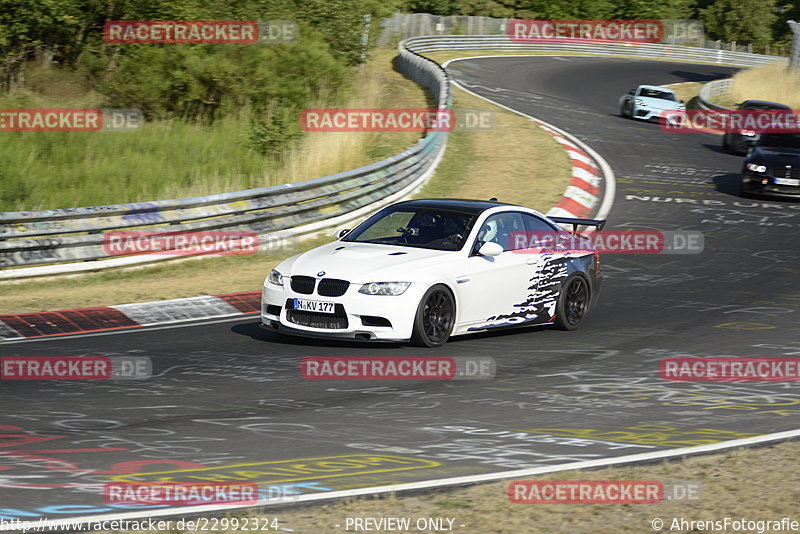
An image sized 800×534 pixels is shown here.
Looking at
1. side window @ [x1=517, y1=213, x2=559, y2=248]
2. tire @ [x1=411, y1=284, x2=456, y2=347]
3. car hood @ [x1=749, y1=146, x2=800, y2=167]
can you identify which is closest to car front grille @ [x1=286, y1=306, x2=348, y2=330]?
tire @ [x1=411, y1=284, x2=456, y2=347]

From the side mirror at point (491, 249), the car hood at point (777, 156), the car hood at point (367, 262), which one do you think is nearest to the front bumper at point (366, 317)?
the car hood at point (367, 262)

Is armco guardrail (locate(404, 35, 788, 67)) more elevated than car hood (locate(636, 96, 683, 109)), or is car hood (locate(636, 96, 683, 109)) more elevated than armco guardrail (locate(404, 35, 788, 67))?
armco guardrail (locate(404, 35, 788, 67))

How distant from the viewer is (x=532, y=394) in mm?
8578

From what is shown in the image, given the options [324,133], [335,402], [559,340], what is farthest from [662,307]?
[324,133]

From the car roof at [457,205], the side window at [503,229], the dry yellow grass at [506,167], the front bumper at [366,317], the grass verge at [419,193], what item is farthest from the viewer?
the dry yellow grass at [506,167]

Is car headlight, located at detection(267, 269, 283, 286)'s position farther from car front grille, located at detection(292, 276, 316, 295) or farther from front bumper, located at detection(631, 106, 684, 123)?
front bumper, located at detection(631, 106, 684, 123)

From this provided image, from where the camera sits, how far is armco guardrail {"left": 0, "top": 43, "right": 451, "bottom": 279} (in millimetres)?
14164

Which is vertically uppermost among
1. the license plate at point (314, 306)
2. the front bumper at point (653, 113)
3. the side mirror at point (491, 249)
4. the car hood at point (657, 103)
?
the car hood at point (657, 103)

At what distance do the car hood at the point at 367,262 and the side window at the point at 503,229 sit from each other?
0.68m

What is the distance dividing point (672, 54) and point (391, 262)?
2284 inches

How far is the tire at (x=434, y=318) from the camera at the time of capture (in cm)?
1009

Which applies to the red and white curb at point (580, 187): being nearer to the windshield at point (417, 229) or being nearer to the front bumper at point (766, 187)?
the front bumper at point (766, 187)

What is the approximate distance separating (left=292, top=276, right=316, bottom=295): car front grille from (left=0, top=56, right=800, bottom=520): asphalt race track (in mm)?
595

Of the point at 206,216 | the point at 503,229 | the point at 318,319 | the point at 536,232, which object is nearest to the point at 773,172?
the point at 536,232
